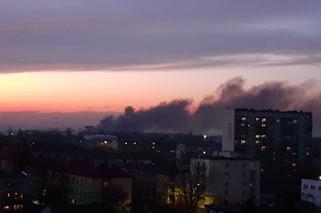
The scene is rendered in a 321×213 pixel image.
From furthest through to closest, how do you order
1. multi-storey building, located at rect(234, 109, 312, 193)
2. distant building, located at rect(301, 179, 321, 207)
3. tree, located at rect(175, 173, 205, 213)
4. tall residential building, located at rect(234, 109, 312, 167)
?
1. tall residential building, located at rect(234, 109, 312, 167)
2. multi-storey building, located at rect(234, 109, 312, 193)
3. distant building, located at rect(301, 179, 321, 207)
4. tree, located at rect(175, 173, 205, 213)

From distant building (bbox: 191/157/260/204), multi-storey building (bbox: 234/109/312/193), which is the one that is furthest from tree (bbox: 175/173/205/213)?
multi-storey building (bbox: 234/109/312/193)

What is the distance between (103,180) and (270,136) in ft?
119

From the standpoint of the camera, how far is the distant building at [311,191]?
34.4 m

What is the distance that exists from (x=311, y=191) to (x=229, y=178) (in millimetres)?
4574

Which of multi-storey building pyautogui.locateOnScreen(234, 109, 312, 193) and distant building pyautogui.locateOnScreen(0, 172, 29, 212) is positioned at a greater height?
multi-storey building pyautogui.locateOnScreen(234, 109, 312, 193)

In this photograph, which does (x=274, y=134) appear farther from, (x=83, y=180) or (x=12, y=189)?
(x=12, y=189)

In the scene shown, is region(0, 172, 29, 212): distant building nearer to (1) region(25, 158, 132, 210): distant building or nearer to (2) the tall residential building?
(1) region(25, 158, 132, 210): distant building

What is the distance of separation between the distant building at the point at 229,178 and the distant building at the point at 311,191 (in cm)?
256

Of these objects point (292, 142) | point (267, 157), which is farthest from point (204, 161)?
point (292, 142)

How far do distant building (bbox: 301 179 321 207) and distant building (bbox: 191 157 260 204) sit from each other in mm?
→ 2562

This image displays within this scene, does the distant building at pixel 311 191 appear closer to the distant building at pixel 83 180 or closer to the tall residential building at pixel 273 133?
the distant building at pixel 83 180

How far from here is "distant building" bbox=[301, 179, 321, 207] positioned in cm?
3445

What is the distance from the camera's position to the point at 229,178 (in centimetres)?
3709

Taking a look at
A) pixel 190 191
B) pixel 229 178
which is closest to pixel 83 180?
pixel 190 191
